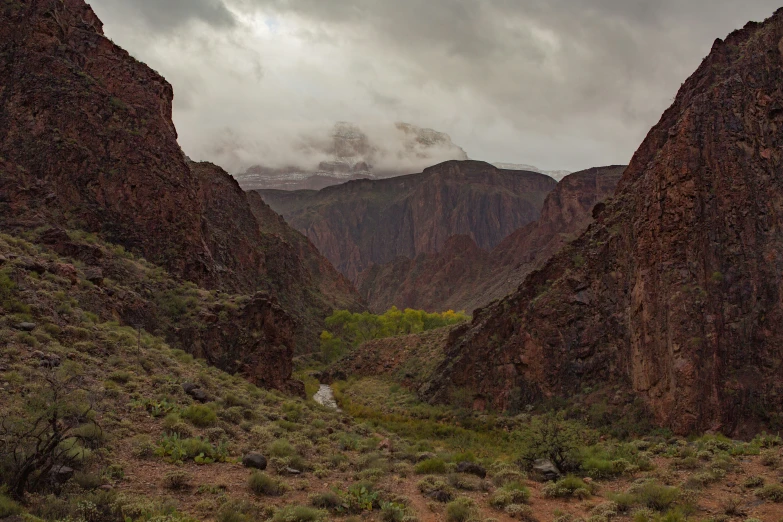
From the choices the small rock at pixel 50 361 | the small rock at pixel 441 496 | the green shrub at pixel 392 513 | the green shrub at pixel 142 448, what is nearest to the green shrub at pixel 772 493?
the small rock at pixel 441 496

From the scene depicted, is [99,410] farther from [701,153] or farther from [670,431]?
[701,153]

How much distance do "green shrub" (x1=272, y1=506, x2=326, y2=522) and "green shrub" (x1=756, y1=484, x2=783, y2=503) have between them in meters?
9.91

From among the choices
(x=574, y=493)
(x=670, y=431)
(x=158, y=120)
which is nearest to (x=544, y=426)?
(x=574, y=493)

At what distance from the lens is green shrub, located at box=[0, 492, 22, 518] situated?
344 inches

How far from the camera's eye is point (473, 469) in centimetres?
1653

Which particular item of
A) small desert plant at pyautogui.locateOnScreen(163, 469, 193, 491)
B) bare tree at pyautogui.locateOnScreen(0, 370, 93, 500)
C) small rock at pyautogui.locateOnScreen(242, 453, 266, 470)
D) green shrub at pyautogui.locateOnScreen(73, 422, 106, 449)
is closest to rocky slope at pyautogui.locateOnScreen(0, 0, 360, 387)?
bare tree at pyautogui.locateOnScreen(0, 370, 93, 500)

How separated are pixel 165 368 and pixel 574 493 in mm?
15906

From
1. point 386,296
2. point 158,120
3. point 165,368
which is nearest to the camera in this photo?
point 165,368

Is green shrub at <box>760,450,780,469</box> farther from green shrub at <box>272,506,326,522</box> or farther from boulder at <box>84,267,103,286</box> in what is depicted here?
boulder at <box>84,267,103,286</box>

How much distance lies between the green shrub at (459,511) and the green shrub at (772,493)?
6521 millimetres

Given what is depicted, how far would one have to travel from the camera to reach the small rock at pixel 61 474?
10.3m

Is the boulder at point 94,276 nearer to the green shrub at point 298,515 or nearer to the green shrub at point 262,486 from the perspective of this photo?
the green shrub at point 262,486

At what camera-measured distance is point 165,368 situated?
21656 millimetres

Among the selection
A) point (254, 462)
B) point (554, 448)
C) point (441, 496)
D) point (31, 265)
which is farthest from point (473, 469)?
point (31, 265)
